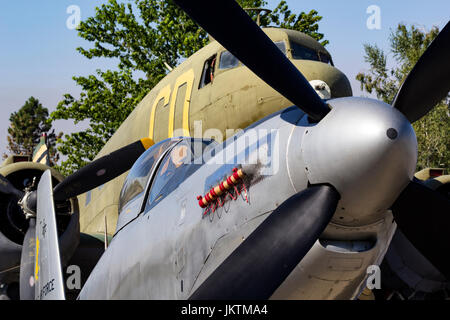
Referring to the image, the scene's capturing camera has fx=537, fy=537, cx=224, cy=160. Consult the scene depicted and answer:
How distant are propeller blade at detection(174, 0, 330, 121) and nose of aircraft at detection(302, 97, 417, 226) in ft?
0.69

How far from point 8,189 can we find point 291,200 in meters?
6.87

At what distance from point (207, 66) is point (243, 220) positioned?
676cm

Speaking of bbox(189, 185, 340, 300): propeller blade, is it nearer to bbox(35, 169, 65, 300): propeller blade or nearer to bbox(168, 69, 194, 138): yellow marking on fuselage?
bbox(35, 169, 65, 300): propeller blade

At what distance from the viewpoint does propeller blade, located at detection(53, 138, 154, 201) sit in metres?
6.07

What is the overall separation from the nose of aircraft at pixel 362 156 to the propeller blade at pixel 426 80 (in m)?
0.53

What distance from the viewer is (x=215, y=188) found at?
3.52 metres

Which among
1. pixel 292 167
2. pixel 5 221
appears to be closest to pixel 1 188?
pixel 5 221

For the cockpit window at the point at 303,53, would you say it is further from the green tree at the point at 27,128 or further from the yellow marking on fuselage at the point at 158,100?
the green tree at the point at 27,128

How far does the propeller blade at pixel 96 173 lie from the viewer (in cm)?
607

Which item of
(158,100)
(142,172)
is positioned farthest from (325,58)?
(142,172)

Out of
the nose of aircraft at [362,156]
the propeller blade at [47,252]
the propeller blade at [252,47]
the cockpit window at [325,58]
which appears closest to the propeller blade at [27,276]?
the propeller blade at [47,252]

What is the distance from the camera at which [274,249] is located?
2.97 meters

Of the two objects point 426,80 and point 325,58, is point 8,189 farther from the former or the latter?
point 426,80
